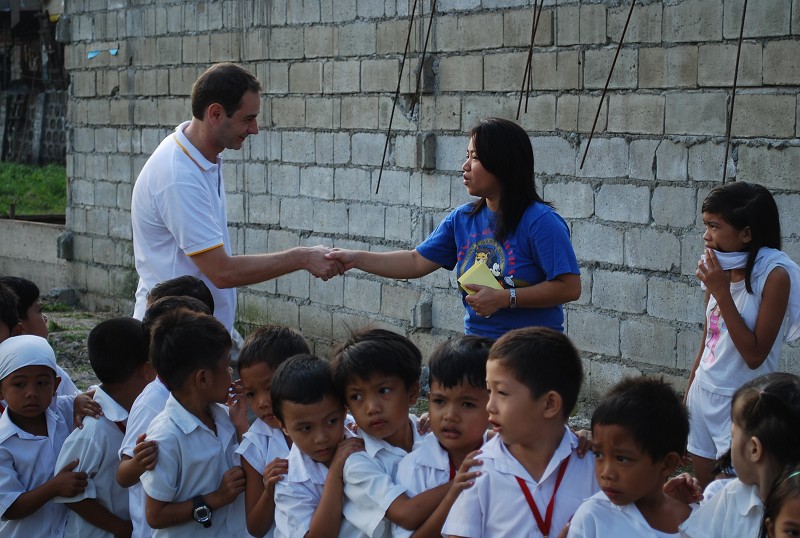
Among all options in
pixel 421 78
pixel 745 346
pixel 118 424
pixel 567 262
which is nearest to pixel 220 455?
pixel 118 424

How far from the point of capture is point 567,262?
4078 mm

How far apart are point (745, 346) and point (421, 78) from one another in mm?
4378

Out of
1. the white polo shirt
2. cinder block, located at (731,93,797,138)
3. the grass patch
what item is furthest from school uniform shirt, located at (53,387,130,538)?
the grass patch

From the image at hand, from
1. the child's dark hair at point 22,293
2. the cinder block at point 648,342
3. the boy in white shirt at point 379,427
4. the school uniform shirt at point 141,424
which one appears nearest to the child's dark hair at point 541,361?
the boy in white shirt at point 379,427

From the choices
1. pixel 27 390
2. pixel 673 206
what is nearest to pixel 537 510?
pixel 27 390

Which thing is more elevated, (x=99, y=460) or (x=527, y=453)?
(x=527, y=453)

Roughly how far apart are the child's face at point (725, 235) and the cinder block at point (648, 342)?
2.34 metres

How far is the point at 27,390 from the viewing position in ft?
12.9

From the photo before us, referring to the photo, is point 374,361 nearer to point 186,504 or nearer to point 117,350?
point 186,504

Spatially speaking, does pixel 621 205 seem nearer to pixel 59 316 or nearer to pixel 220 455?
pixel 220 455

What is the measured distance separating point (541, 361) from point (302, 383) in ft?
2.30

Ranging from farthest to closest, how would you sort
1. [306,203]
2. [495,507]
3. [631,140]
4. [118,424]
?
[306,203] < [631,140] < [118,424] < [495,507]

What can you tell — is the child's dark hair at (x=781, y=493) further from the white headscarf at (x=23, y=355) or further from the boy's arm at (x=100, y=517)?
the white headscarf at (x=23, y=355)

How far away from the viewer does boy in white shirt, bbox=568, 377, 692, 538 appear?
2.77 metres
